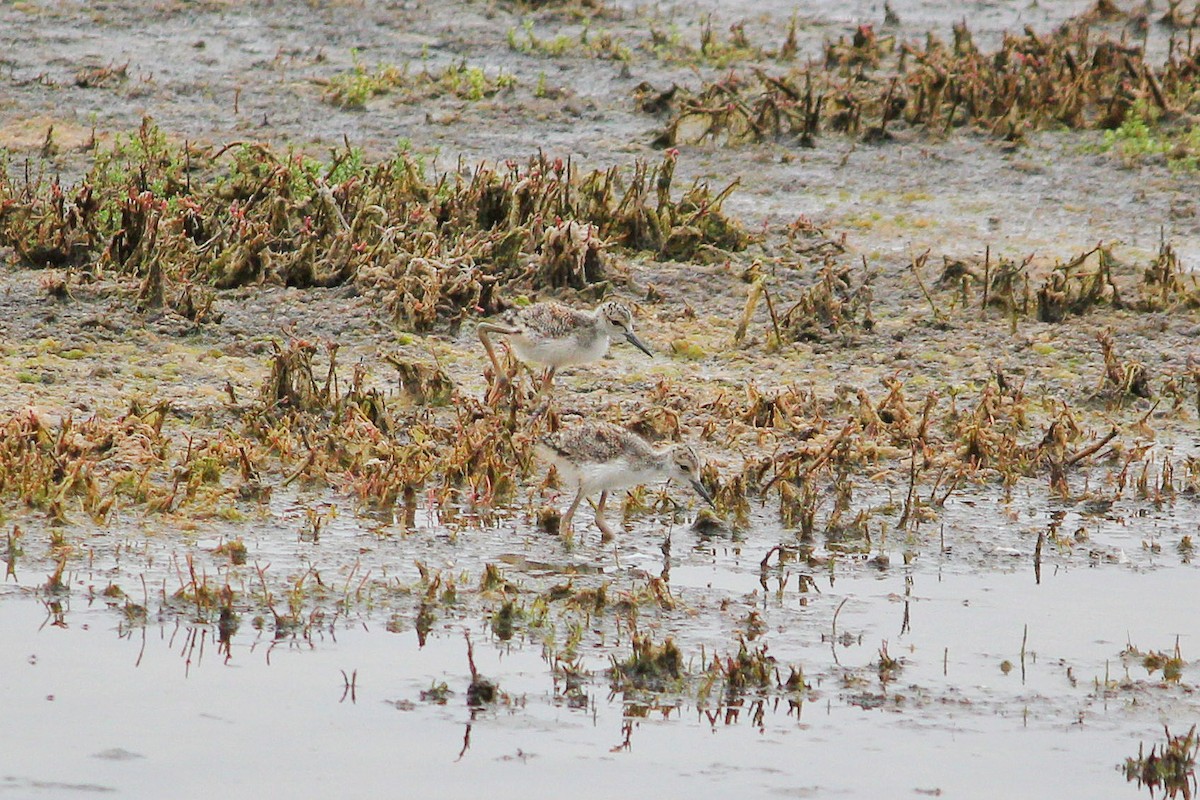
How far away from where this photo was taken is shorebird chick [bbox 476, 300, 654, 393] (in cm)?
911

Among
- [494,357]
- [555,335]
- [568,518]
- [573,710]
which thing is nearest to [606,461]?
[568,518]

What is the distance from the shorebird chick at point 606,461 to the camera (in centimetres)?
767

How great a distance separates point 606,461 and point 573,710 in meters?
1.77

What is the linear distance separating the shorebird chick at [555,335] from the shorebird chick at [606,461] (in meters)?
1.26

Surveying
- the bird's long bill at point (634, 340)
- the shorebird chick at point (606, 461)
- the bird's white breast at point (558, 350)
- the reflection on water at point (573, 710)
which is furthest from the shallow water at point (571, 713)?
the bird's long bill at point (634, 340)

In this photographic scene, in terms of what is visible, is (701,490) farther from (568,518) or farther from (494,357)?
(494,357)

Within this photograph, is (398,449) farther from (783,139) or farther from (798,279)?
(783,139)

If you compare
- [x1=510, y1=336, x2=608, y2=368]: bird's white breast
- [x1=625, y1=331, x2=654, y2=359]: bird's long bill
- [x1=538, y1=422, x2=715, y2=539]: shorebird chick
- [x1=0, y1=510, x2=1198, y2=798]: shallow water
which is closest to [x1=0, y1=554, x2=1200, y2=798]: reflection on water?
[x1=0, y1=510, x2=1198, y2=798]: shallow water

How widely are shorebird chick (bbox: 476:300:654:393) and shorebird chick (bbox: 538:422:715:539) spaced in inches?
49.5

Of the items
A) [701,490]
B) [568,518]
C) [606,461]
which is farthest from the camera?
[701,490]

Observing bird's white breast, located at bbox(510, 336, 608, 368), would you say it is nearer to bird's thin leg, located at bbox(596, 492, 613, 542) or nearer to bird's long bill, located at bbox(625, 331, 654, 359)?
bird's long bill, located at bbox(625, 331, 654, 359)

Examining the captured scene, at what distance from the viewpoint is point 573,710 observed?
6043 mm

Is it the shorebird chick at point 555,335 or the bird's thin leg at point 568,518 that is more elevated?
the shorebird chick at point 555,335

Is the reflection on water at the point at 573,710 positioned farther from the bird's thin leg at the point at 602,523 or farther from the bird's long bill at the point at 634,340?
the bird's long bill at the point at 634,340
